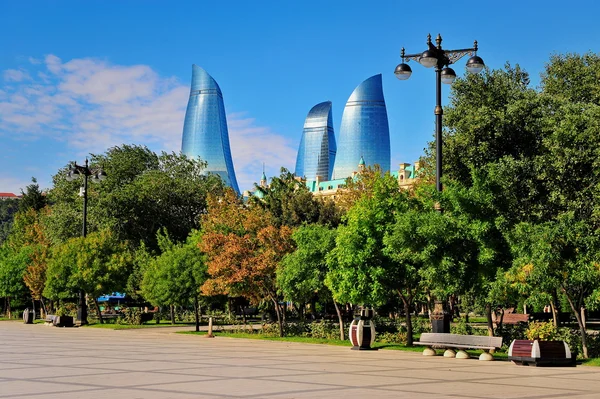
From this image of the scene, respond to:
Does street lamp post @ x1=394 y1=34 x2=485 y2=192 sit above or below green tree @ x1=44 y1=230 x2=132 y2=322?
above

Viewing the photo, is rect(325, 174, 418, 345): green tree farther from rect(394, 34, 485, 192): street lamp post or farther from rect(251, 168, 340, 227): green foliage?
rect(251, 168, 340, 227): green foliage

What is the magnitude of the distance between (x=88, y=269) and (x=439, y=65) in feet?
90.4

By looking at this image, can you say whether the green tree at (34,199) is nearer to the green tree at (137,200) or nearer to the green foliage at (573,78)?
the green tree at (137,200)

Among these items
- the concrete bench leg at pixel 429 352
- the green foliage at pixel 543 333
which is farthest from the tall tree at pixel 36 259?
the green foliage at pixel 543 333

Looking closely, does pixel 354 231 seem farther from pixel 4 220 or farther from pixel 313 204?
pixel 4 220

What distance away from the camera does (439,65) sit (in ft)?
68.9

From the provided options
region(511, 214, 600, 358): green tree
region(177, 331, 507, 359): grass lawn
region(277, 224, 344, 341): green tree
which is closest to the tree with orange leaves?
region(177, 331, 507, 359): grass lawn

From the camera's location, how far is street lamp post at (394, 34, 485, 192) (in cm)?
2052

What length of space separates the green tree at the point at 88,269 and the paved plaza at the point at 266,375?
17.4 meters

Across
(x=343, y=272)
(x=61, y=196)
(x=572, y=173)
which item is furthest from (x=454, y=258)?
(x=61, y=196)

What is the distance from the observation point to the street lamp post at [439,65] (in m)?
20.5

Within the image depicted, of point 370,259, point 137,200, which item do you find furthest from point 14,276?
point 370,259

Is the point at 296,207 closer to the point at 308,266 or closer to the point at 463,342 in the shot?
the point at 308,266

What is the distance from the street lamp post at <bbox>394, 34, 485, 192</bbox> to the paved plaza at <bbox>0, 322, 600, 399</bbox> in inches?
234
